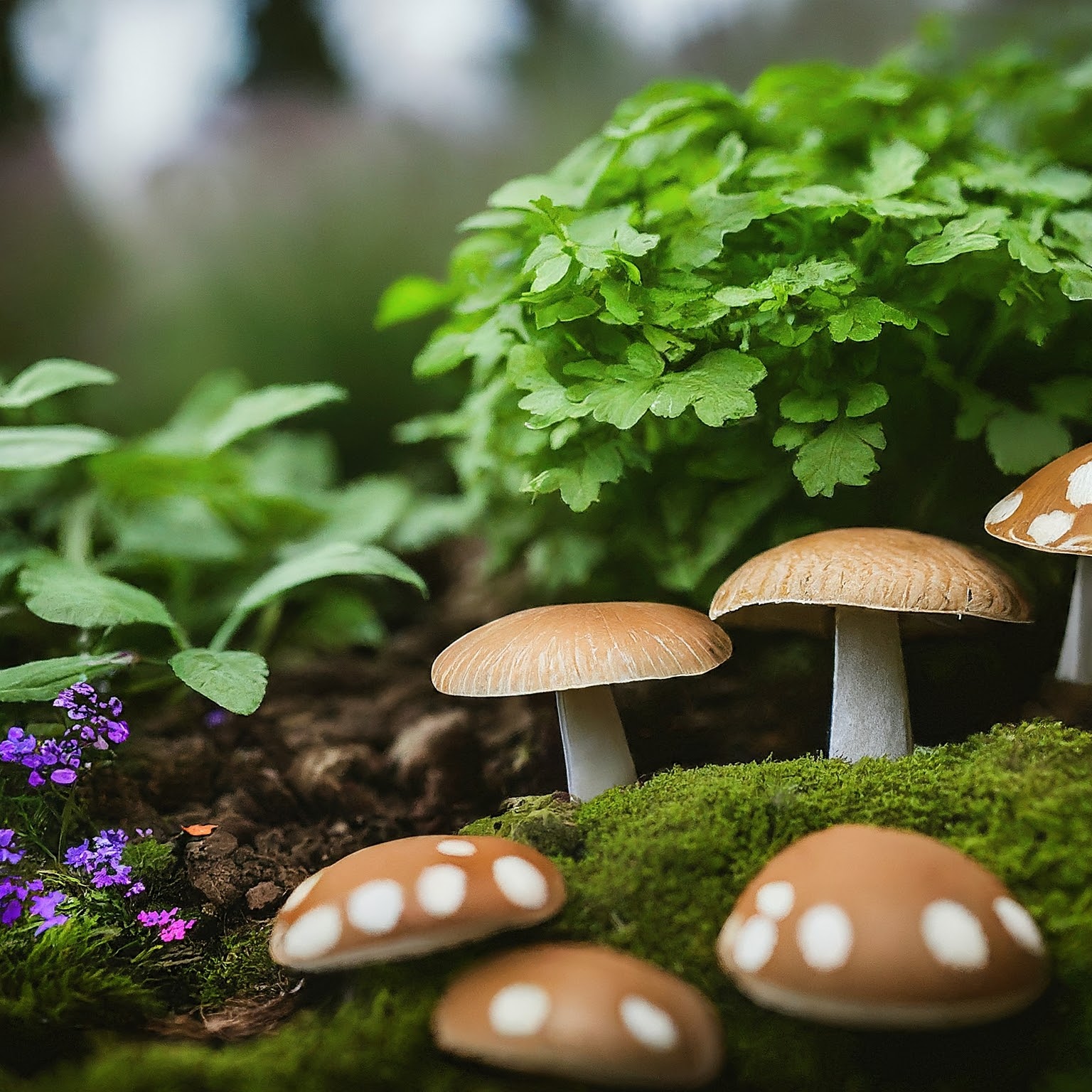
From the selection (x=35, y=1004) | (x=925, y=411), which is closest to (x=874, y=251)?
(x=925, y=411)

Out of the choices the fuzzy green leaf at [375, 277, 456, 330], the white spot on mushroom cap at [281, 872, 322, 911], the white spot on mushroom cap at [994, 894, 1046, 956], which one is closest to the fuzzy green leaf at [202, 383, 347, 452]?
the fuzzy green leaf at [375, 277, 456, 330]

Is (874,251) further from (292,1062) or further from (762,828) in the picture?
(292,1062)

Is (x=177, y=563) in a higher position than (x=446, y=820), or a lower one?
higher

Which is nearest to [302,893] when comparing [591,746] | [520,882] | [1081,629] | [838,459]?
[520,882]

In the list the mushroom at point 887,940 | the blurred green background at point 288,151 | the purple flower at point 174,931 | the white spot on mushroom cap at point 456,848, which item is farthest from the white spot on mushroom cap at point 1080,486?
the blurred green background at point 288,151

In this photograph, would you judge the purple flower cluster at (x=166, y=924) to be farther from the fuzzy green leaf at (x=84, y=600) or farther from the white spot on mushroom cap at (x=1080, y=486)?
the white spot on mushroom cap at (x=1080, y=486)
